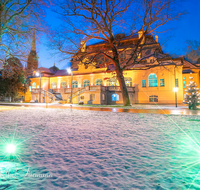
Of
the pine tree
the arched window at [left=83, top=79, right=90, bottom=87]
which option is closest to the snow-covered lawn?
the pine tree

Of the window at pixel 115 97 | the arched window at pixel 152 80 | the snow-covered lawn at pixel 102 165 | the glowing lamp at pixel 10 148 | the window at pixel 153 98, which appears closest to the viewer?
the snow-covered lawn at pixel 102 165

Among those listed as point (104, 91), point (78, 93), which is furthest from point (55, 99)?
point (104, 91)

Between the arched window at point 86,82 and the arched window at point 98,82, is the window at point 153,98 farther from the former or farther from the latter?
the arched window at point 86,82

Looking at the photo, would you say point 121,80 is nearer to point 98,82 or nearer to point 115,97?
point 115,97

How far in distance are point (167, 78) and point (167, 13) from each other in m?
16.6

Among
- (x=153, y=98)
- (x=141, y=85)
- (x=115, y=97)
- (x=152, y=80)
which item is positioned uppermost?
(x=152, y=80)

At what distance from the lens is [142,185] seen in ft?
7.18

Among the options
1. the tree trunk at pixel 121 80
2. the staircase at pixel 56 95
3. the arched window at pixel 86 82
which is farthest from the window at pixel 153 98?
the staircase at pixel 56 95

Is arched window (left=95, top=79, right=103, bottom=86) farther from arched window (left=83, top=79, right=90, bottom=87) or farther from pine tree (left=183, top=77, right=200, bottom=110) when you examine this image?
pine tree (left=183, top=77, right=200, bottom=110)

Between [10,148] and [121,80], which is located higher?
[121,80]

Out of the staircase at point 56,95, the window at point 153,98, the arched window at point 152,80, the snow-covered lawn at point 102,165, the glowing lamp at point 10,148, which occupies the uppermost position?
the arched window at point 152,80

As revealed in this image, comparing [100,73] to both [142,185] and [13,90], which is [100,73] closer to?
[13,90]

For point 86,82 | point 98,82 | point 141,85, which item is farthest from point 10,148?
point 86,82

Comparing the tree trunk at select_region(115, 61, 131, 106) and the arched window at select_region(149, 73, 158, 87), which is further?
the arched window at select_region(149, 73, 158, 87)
